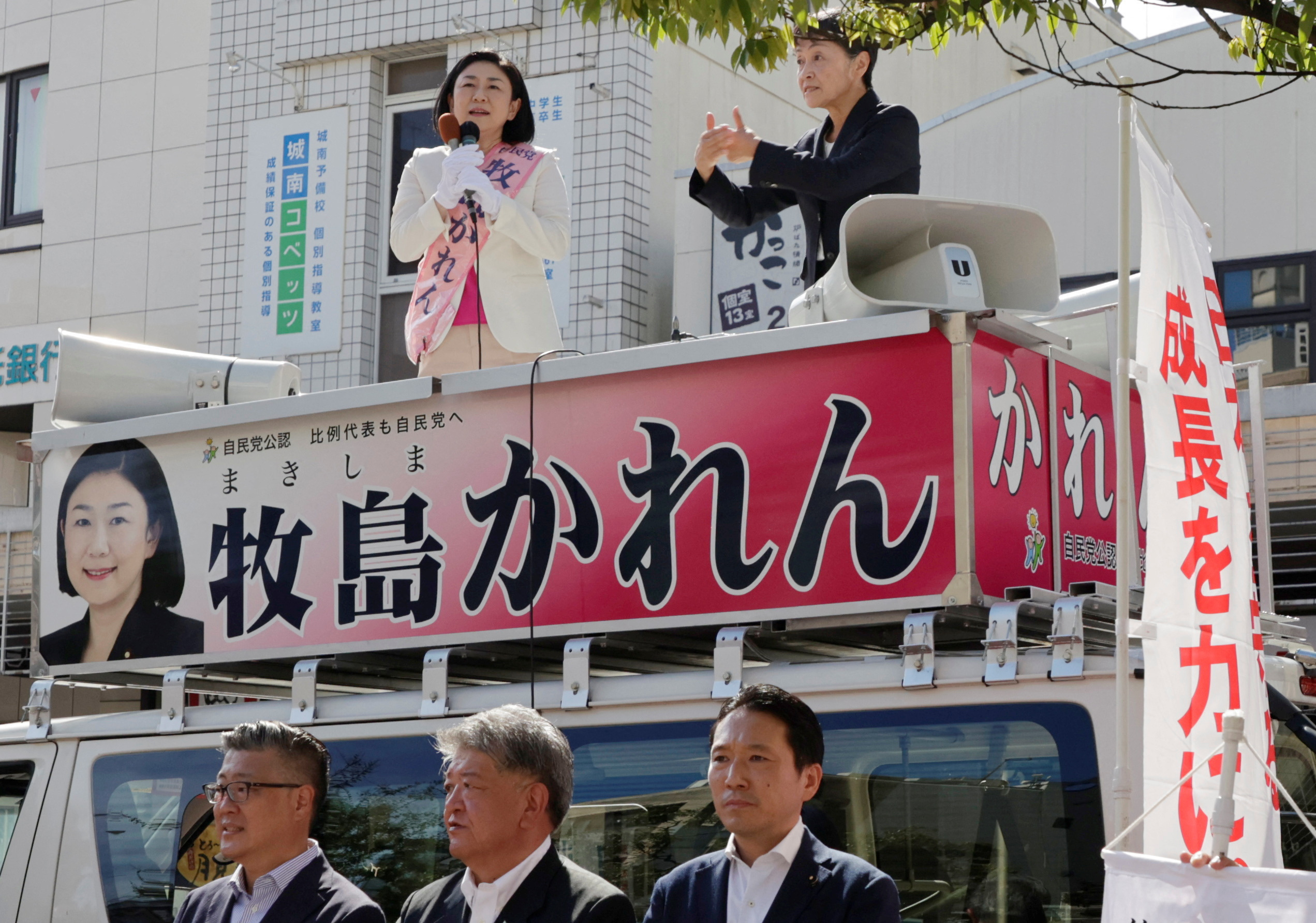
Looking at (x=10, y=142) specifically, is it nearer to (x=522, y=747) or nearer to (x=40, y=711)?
(x=40, y=711)

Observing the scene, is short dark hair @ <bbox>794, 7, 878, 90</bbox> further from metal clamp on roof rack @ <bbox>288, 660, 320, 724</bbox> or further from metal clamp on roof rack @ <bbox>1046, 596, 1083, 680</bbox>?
metal clamp on roof rack @ <bbox>288, 660, 320, 724</bbox>

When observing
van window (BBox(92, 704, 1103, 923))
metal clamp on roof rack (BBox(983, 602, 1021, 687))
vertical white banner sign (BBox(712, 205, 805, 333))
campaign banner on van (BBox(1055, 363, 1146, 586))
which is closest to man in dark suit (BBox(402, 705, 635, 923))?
van window (BBox(92, 704, 1103, 923))

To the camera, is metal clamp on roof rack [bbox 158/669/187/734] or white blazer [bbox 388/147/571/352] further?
white blazer [bbox 388/147/571/352]

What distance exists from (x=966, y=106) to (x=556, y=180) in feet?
27.3

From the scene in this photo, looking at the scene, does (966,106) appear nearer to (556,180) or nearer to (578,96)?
(578,96)

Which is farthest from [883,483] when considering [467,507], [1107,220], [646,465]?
[1107,220]

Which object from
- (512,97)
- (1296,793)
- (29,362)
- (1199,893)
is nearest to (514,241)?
(512,97)

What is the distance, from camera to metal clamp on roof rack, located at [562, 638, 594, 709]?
428 centimetres

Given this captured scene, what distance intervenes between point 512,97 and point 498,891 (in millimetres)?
2951

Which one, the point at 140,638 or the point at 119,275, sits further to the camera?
the point at 119,275

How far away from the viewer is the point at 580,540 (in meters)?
4.43

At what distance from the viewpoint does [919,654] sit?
3828mm

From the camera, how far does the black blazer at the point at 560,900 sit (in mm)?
3465

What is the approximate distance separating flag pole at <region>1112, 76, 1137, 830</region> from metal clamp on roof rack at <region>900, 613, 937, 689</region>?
424 mm
